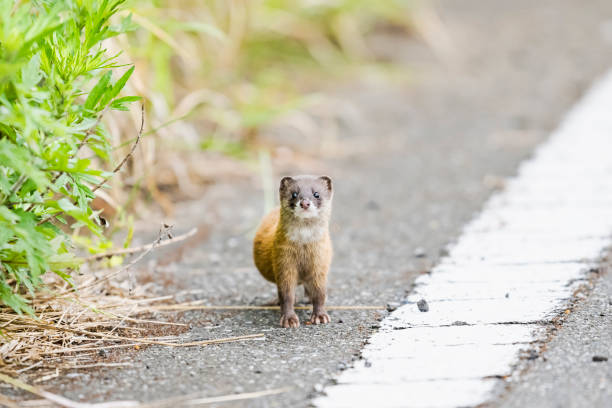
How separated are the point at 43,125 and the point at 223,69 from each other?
11.9 ft

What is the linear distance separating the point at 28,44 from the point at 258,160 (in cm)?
295

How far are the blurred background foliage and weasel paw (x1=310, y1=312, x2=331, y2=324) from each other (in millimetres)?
933

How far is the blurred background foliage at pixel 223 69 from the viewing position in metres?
4.38

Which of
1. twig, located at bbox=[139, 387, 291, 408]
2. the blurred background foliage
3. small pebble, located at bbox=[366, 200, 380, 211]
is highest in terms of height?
the blurred background foliage

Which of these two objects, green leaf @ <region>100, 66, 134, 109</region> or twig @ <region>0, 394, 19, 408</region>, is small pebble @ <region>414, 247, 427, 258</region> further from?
twig @ <region>0, 394, 19, 408</region>

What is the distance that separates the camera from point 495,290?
10.2 feet

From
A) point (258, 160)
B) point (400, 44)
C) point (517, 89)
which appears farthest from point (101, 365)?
point (400, 44)

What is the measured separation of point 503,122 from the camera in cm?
580

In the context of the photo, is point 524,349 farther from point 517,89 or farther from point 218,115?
point 517,89

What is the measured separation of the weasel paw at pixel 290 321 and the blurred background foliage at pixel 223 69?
86cm

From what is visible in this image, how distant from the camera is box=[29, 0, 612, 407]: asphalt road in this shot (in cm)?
253

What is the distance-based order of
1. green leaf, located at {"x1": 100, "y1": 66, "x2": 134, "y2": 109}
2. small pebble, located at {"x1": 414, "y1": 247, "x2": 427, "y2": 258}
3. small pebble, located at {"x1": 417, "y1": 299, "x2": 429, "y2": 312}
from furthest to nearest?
1. small pebble, located at {"x1": 414, "y1": 247, "x2": 427, "y2": 258}
2. small pebble, located at {"x1": 417, "y1": 299, "x2": 429, "y2": 312}
3. green leaf, located at {"x1": 100, "y1": 66, "x2": 134, "y2": 109}

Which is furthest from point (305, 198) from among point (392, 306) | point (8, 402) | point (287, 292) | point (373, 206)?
point (373, 206)

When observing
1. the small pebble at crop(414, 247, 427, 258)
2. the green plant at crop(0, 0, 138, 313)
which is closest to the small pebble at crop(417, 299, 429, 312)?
the small pebble at crop(414, 247, 427, 258)
